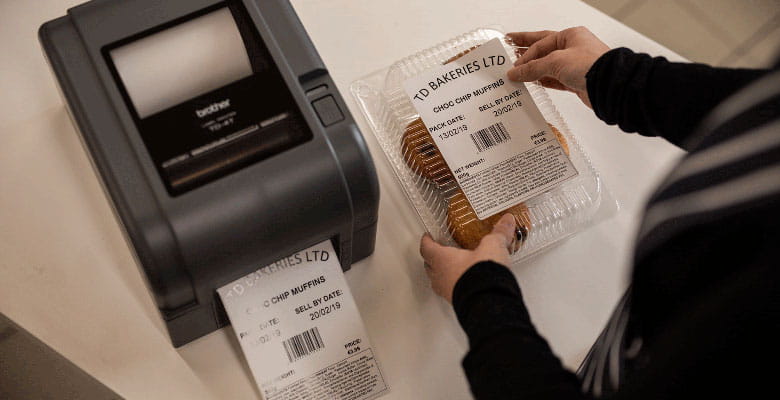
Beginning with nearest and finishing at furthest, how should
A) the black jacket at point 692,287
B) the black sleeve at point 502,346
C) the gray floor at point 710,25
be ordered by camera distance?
the black jacket at point 692,287 < the black sleeve at point 502,346 < the gray floor at point 710,25

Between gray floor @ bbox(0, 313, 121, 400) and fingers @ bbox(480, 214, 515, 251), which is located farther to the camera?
gray floor @ bbox(0, 313, 121, 400)

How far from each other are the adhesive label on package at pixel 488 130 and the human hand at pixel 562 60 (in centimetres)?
2

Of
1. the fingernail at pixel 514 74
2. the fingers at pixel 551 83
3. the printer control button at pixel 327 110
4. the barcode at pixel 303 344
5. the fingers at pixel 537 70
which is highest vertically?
the printer control button at pixel 327 110

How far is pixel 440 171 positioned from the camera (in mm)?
807

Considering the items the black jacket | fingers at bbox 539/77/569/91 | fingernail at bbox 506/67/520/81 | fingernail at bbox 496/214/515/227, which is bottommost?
the black jacket

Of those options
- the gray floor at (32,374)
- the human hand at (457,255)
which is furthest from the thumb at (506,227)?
the gray floor at (32,374)

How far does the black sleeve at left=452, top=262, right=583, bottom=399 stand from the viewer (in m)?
0.56

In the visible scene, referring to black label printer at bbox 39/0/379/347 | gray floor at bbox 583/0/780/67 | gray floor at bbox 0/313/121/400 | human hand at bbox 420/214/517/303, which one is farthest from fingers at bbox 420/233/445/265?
gray floor at bbox 583/0/780/67

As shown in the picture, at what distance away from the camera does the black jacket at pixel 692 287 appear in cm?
43

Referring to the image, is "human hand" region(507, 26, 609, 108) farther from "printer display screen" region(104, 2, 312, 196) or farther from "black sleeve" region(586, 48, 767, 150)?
"printer display screen" region(104, 2, 312, 196)

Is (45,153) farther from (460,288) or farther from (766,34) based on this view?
(766,34)

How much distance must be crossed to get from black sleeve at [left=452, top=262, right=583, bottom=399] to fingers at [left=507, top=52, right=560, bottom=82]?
24 centimetres

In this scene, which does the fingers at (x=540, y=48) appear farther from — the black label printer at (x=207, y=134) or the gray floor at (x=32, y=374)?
the gray floor at (x=32, y=374)

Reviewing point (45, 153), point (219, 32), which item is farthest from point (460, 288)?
point (45, 153)
